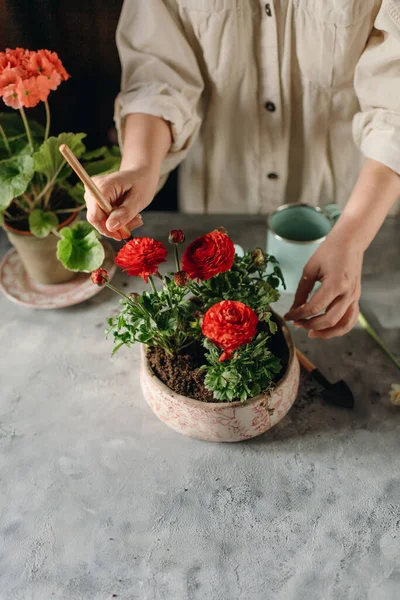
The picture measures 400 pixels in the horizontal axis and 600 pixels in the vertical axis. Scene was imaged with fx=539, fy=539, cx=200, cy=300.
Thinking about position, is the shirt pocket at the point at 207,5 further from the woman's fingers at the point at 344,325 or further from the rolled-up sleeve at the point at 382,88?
the woman's fingers at the point at 344,325

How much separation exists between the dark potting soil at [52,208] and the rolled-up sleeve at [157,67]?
19cm

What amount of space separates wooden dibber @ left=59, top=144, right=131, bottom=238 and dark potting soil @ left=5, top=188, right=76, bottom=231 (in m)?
0.37

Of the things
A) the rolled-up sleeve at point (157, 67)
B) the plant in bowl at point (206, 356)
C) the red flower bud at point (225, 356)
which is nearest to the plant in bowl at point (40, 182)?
the rolled-up sleeve at point (157, 67)

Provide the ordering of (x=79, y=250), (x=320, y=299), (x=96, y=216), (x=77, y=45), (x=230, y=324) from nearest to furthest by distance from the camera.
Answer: (x=230, y=324), (x=96, y=216), (x=320, y=299), (x=79, y=250), (x=77, y=45)

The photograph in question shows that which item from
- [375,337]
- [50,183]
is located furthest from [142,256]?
[375,337]

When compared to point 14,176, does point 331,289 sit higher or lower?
lower

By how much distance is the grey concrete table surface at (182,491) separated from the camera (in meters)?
0.79

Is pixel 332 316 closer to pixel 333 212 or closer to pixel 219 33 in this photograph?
pixel 333 212

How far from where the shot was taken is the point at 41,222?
3.54 feet

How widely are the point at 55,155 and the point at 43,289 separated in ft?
1.01

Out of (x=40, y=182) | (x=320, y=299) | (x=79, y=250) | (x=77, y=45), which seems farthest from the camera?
(x=77, y=45)

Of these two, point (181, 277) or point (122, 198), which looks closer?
point (181, 277)

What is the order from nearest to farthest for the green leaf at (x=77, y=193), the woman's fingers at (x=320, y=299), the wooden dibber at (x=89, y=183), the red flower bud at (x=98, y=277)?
the wooden dibber at (x=89, y=183) < the red flower bud at (x=98, y=277) < the woman's fingers at (x=320, y=299) < the green leaf at (x=77, y=193)

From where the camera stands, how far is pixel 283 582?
78 cm
